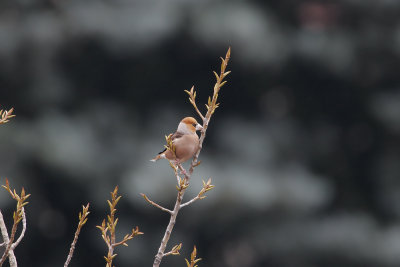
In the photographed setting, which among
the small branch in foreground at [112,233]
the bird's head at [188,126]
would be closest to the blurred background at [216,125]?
the bird's head at [188,126]

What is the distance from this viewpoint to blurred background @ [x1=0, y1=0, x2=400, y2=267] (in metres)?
7.03

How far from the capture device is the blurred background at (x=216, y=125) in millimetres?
7027

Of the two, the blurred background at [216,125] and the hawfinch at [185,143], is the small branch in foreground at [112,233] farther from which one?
the blurred background at [216,125]

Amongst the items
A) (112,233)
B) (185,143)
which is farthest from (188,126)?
(112,233)

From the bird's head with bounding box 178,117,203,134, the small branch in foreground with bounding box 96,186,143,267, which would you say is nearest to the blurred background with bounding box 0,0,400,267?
the bird's head with bounding box 178,117,203,134

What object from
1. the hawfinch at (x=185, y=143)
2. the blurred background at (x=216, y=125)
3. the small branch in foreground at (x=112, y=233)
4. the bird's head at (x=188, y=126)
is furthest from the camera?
the blurred background at (x=216, y=125)

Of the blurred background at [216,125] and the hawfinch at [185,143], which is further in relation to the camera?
the blurred background at [216,125]

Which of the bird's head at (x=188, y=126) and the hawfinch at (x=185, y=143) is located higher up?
the bird's head at (x=188, y=126)

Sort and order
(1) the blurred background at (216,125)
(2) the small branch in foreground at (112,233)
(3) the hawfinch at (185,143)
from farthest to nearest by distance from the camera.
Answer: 1. (1) the blurred background at (216,125)
2. (3) the hawfinch at (185,143)
3. (2) the small branch in foreground at (112,233)

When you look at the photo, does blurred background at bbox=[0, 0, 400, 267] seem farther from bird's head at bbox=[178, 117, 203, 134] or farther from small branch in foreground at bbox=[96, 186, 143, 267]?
small branch in foreground at bbox=[96, 186, 143, 267]

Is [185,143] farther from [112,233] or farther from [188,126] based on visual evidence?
[112,233]

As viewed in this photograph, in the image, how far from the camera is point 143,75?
802 cm

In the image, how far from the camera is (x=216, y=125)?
7.91 m

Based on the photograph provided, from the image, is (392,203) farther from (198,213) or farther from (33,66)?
(33,66)
